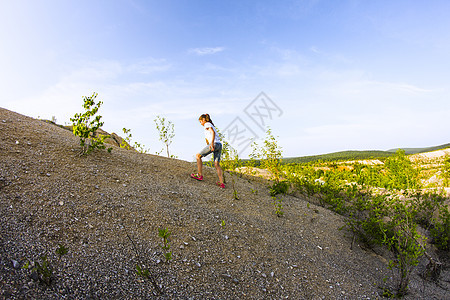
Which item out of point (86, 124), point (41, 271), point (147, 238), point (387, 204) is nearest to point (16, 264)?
point (41, 271)

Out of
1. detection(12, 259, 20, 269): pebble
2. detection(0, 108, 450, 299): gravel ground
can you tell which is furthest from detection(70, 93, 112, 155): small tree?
detection(12, 259, 20, 269): pebble

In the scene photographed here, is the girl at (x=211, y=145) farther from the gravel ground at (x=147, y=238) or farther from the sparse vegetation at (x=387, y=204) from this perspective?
the sparse vegetation at (x=387, y=204)

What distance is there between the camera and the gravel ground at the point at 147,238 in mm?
2967

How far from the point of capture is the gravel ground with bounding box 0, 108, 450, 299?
9.73 ft

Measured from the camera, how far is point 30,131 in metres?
6.41

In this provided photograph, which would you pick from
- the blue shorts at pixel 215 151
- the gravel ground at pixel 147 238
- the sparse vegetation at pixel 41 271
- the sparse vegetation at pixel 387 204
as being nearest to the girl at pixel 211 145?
the blue shorts at pixel 215 151

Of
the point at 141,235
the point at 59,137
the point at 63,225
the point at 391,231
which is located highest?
the point at 59,137

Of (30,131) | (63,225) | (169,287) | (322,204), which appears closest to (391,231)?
(322,204)

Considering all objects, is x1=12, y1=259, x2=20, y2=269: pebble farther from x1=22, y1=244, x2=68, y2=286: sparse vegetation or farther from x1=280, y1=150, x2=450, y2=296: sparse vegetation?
x1=280, y1=150, x2=450, y2=296: sparse vegetation

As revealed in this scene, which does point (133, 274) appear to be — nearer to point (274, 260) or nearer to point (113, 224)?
point (113, 224)

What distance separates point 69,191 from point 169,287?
2662 millimetres

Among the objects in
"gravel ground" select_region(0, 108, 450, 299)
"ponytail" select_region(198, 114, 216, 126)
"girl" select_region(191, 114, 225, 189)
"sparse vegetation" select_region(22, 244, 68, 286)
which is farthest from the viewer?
"ponytail" select_region(198, 114, 216, 126)

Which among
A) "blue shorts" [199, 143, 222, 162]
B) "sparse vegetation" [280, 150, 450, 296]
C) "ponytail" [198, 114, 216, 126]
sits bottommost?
"sparse vegetation" [280, 150, 450, 296]

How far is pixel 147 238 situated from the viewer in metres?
3.79
